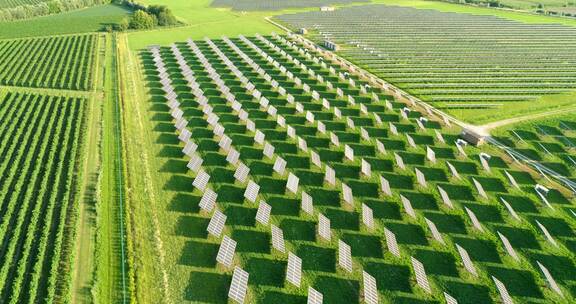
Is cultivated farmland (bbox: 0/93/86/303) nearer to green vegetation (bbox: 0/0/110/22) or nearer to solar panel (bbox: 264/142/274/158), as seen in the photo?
solar panel (bbox: 264/142/274/158)

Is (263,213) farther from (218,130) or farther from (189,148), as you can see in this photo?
(218,130)

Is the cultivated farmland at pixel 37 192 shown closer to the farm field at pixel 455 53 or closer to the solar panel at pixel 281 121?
the solar panel at pixel 281 121

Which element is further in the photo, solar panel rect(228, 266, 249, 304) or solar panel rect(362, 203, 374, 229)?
solar panel rect(362, 203, 374, 229)

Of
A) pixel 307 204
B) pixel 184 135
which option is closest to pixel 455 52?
pixel 307 204

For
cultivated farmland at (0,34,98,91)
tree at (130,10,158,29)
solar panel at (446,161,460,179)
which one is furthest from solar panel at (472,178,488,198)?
tree at (130,10,158,29)

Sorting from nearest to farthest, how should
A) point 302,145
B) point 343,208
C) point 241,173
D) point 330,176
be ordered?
1. point 343,208
2. point 241,173
3. point 330,176
4. point 302,145

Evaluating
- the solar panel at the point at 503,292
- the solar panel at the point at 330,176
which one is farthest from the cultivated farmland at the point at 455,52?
the solar panel at the point at 503,292
